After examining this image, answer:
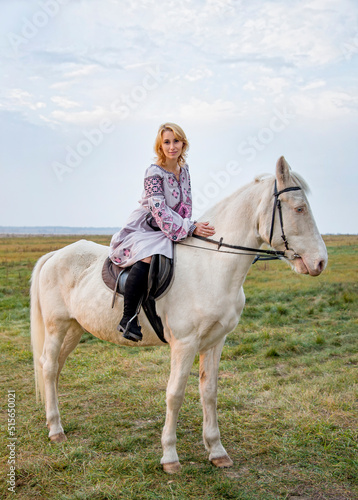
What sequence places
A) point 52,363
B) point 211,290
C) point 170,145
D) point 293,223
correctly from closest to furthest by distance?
point 293,223
point 211,290
point 170,145
point 52,363

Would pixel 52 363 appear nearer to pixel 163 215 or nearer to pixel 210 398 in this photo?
pixel 210 398

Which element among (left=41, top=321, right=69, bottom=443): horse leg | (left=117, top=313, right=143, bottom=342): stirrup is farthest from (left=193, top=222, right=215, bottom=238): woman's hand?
(left=41, top=321, right=69, bottom=443): horse leg

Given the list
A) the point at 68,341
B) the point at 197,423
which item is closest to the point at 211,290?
the point at 197,423

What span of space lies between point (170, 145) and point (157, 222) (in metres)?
0.74

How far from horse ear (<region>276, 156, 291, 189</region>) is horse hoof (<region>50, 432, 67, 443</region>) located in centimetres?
342

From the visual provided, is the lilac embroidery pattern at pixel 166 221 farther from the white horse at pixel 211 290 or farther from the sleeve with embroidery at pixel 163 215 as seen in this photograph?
the white horse at pixel 211 290

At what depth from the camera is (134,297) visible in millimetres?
3475

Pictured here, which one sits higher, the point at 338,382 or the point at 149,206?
the point at 149,206

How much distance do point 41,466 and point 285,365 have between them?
171 inches

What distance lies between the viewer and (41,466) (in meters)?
3.54

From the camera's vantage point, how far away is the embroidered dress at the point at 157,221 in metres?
3.46

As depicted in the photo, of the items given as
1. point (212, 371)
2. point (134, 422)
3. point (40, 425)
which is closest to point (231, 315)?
point (212, 371)

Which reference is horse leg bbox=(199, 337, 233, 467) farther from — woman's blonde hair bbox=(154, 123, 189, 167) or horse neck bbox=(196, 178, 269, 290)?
woman's blonde hair bbox=(154, 123, 189, 167)

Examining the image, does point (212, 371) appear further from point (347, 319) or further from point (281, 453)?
point (347, 319)
